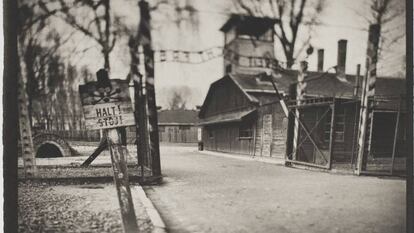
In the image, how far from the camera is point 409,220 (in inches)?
151

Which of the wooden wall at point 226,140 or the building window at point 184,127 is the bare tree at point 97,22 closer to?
the wooden wall at point 226,140

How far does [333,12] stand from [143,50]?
2.75 m

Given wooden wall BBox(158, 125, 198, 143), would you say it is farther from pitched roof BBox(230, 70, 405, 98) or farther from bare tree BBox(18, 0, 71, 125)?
bare tree BBox(18, 0, 71, 125)

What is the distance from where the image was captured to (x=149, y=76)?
6055mm

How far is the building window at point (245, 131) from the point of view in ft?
53.8

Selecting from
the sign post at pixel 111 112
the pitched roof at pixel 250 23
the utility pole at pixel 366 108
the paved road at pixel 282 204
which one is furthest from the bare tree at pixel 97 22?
the utility pole at pixel 366 108

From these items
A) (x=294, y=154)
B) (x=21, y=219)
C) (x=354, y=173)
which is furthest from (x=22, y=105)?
(x=294, y=154)

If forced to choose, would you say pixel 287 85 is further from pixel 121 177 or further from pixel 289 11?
pixel 121 177

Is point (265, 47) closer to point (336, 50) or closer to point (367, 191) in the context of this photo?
point (336, 50)

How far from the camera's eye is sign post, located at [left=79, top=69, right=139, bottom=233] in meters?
2.98

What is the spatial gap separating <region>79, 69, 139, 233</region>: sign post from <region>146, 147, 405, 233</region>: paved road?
39.0 inches

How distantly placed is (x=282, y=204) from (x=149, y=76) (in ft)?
10.5

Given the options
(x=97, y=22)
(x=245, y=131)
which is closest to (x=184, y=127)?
(x=245, y=131)

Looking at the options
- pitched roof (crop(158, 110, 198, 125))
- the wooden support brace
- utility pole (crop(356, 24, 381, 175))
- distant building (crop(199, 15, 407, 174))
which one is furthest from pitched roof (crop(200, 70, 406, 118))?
pitched roof (crop(158, 110, 198, 125))
